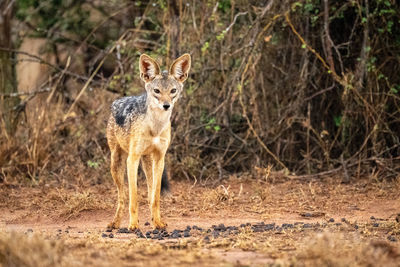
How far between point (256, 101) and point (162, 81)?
4.54 m

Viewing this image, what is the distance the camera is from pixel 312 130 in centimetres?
1098

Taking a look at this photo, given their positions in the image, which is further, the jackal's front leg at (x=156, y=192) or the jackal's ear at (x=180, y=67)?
the jackal's ear at (x=180, y=67)

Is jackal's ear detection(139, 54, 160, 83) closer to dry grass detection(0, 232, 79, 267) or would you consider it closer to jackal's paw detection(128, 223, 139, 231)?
jackal's paw detection(128, 223, 139, 231)

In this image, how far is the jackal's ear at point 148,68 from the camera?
23.8 feet

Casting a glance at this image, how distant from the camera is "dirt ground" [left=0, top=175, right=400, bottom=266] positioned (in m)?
4.77

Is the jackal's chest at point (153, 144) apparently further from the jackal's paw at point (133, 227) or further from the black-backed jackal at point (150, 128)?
the jackal's paw at point (133, 227)

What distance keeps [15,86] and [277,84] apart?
549cm

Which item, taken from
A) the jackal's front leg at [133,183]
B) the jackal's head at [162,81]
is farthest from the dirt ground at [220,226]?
the jackal's head at [162,81]

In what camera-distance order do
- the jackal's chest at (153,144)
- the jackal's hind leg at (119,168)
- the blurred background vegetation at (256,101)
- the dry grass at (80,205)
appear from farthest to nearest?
the blurred background vegetation at (256,101) → the dry grass at (80,205) → the jackal's hind leg at (119,168) → the jackal's chest at (153,144)

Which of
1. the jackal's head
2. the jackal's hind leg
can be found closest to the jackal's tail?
the jackal's hind leg

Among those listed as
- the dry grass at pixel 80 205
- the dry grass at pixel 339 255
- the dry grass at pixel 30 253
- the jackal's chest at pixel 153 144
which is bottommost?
the dry grass at pixel 80 205

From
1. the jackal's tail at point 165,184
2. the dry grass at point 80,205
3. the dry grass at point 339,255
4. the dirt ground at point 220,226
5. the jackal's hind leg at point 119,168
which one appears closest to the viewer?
the dry grass at point 339,255

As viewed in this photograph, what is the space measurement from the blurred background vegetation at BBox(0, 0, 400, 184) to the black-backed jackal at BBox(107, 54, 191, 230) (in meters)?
Result: 3.12

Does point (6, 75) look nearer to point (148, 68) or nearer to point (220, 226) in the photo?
point (148, 68)
